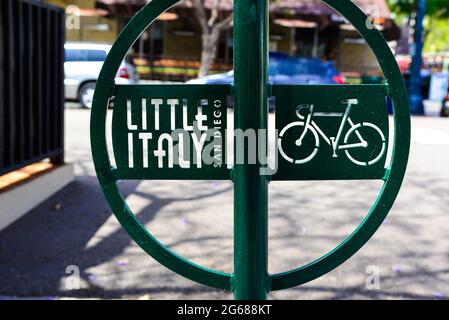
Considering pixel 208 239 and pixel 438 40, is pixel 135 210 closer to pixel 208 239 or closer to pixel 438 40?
pixel 208 239

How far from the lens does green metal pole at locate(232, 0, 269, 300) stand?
1250mm

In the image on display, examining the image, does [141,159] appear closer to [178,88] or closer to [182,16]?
[178,88]

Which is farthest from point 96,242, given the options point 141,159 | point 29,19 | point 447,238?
point 141,159

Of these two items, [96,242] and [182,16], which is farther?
[182,16]

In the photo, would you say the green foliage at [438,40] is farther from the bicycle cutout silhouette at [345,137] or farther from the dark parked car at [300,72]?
the bicycle cutout silhouette at [345,137]

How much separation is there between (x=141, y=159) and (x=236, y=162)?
0.72 ft

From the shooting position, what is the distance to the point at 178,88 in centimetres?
132

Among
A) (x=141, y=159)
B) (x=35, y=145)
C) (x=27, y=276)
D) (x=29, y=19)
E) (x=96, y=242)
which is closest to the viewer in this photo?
(x=141, y=159)

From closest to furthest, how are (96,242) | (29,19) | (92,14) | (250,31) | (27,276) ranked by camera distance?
(250,31) → (27,276) → (96,242) → (29,19) → (92,14)

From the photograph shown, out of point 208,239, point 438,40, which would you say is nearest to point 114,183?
point 208,239

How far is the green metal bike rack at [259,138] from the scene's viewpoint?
128 centimetres

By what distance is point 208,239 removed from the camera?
15.0ft

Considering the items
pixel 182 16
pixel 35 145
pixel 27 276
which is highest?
pixel 182 16

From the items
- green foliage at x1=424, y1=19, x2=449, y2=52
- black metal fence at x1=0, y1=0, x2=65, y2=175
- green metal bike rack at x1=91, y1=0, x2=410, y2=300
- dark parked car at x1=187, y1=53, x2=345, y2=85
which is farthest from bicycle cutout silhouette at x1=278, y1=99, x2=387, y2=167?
green foliage at x1=424, y1=19, x2=449, y2=52
